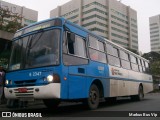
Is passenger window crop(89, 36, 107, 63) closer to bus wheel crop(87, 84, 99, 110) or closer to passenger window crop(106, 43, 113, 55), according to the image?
passenger window crop(106, 43, 113, 55)

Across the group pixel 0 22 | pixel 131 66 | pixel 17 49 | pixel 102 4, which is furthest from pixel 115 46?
pixel 102 4

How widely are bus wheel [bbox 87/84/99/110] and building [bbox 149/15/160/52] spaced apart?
14470cm

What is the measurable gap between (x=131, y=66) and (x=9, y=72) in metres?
8.04

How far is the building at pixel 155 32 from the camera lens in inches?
5925

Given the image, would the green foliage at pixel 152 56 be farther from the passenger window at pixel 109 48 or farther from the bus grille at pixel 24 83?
the bus grille at pixel 24 83

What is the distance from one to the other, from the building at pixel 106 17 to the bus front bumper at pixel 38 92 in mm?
93820

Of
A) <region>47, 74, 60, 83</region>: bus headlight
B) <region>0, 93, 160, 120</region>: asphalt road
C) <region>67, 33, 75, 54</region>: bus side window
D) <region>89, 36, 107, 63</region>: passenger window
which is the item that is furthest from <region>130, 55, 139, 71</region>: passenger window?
<region>47, 74, 60, 83</region>: bus headlight

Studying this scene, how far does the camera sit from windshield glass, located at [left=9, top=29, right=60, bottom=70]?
8.01 metres

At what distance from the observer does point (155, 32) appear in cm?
15525

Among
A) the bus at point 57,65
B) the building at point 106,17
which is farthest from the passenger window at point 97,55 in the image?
the building at point 106,17

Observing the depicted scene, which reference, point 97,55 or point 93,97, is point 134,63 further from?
point 93,97

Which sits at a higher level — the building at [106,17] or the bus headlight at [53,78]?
the building at [106,17]

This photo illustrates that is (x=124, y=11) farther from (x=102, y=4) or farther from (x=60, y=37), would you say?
(x=60, y=37)

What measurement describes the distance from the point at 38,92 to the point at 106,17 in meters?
105
